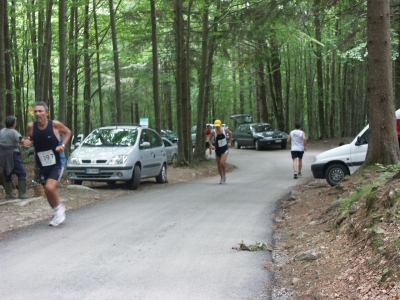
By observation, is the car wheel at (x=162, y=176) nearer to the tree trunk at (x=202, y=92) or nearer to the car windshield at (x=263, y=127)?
the tree trunk at (x=202, y=92)

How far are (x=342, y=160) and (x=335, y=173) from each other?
39 cm

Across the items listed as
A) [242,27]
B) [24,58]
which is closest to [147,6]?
[242,27]

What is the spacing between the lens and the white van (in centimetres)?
1347

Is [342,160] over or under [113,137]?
under

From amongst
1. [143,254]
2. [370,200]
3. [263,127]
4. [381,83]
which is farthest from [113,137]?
[263,127]

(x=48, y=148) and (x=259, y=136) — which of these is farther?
(x=259, y=136)

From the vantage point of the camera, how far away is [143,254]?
6.74 m

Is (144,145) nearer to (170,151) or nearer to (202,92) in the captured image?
(202,92)

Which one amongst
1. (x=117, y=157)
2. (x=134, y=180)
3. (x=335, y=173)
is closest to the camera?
(x=335, y=173)

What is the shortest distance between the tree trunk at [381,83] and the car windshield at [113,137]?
7.11 m

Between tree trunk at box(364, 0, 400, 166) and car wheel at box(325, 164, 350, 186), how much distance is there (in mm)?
3080

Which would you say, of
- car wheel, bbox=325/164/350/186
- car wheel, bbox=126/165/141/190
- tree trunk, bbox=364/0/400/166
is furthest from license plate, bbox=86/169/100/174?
tree trunk, bbox=364/0/400/166

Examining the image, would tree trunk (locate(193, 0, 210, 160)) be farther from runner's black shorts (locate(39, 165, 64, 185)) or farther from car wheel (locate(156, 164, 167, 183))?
runner's black shorts (locate(39, 165, 64, 185))

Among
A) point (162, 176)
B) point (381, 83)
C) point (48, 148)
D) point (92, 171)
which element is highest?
point (381, 83)
